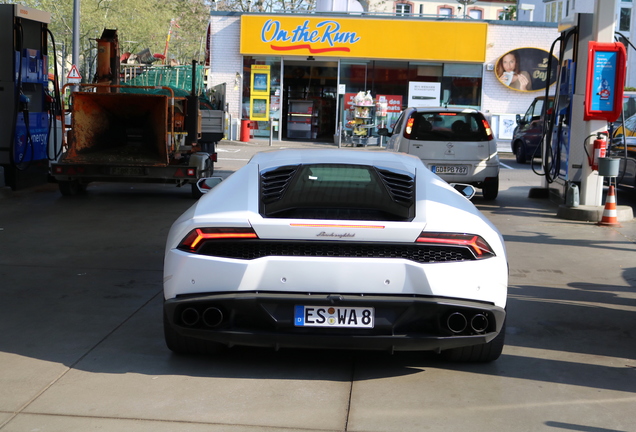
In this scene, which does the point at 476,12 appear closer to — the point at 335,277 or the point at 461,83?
the point at 461,83

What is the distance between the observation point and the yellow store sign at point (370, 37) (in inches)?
1207

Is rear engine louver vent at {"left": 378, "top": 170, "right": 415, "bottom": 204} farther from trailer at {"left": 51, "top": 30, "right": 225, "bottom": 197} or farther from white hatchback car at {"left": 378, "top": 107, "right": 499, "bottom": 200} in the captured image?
white hatchback car at {"left": 378, "top": 107, "right": 499, "bottom": 200}

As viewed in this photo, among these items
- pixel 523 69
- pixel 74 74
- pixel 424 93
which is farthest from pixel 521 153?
pixel 74 74

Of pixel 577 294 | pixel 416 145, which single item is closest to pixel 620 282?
pixel 577 294

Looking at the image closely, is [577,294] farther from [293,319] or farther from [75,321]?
[75,321]

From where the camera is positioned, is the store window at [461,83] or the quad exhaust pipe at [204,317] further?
the store window at [461,83]

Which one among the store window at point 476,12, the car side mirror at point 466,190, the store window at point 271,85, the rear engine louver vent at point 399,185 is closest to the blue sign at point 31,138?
the car side mirror at point 466,190

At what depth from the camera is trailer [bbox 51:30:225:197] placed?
12.9 meters

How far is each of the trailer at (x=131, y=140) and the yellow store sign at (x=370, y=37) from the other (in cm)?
1663

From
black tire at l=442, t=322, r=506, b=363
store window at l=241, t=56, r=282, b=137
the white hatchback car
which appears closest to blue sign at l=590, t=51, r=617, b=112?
the white hatchback car

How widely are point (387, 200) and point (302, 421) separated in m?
1.48

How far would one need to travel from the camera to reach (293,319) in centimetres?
454

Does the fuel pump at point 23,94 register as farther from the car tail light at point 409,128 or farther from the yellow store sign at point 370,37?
the yellow store sign at point 370,37

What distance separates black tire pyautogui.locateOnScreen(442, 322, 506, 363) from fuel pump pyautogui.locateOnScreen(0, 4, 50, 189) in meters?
10.6
